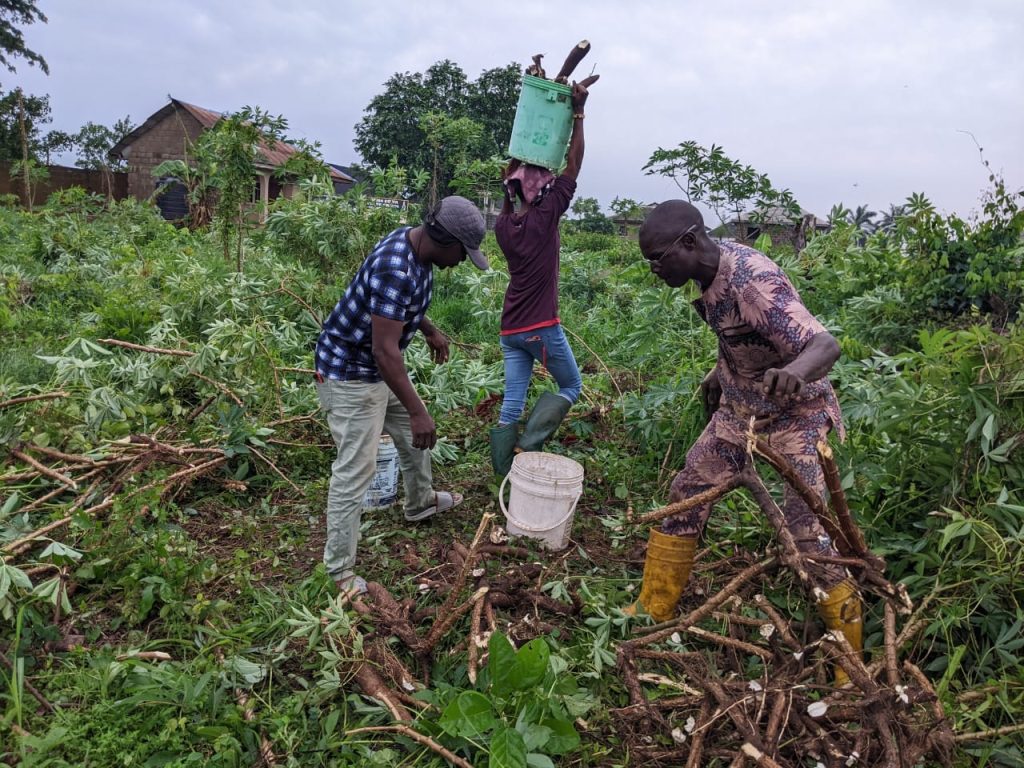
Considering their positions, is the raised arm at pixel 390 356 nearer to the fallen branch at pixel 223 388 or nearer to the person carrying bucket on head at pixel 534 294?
the person carrying bucket on head at pixel 534 294

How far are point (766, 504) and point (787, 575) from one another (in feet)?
2.73

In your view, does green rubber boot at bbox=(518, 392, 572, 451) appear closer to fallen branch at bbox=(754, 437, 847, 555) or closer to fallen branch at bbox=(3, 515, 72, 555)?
fallen branch at bbox=(754, 437, 847, 555)

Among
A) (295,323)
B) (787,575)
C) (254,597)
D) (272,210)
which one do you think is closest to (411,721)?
(254,597)

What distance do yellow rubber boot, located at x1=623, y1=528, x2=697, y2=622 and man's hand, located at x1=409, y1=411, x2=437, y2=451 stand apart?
1064mm

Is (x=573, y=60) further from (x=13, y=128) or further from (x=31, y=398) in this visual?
(x=13, y=128)

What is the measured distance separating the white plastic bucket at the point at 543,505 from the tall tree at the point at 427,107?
24.6 metres

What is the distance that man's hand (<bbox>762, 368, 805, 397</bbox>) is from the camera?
2039 millimetres

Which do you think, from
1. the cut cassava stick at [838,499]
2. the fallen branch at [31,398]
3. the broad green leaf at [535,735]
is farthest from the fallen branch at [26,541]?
the cut cassava stick at [838,499]

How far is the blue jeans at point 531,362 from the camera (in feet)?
13.1

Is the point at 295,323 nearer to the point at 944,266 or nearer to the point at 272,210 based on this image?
the point at 272,210

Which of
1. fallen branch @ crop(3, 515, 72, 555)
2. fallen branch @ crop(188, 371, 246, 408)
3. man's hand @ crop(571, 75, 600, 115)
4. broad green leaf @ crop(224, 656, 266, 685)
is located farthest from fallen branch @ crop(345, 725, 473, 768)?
man's hand @ crop(571, 75, 600, 115)

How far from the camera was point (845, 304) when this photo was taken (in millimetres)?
6168

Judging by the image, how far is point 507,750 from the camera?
1941mm

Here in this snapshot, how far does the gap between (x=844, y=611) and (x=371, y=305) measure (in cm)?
209
